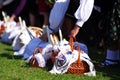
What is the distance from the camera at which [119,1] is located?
714cm

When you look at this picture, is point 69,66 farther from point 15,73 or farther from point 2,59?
point 2,59

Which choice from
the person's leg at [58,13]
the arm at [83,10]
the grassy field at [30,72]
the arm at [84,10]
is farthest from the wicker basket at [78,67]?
the person's leg at [58,13]

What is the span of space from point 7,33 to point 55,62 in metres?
3.85

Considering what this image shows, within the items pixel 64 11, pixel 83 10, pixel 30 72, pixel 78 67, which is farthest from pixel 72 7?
pixel 30 72

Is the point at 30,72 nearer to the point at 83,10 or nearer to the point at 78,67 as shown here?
the point at 78,67

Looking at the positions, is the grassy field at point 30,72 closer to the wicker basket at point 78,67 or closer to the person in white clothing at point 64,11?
the wicker basket at point 78,67

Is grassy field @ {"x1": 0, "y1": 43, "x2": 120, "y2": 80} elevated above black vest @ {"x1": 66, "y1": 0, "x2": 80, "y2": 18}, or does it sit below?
below

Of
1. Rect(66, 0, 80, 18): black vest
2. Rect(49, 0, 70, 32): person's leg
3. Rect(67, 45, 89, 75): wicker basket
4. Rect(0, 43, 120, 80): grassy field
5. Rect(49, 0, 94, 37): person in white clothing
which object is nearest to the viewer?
Rect(0, 43, 120, 80): grassy field

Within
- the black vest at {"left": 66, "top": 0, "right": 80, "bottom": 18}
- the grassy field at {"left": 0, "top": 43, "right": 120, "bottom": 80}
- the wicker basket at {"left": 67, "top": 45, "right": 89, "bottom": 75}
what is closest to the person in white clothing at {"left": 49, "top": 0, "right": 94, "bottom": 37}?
the black vest at {"left": 66, "top": 0, "right": 80, "bottom": 18}

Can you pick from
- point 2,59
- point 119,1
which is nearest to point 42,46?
point 2,59

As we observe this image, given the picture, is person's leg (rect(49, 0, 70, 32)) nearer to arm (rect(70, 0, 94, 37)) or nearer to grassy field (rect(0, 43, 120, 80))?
arm (rect(70, 0, 94, 37))

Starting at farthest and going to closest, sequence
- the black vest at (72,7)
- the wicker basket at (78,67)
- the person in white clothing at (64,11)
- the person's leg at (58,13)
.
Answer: the person's leg at (58,13) < the black vest at (72,7) < the person in white clothing at (64,11) < the wicker basket at (78,67)

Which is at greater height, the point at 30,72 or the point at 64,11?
the point at 64,11

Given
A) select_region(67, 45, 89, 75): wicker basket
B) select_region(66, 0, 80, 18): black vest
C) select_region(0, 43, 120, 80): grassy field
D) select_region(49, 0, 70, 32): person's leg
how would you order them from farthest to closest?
select_region(49, 0, 70, 32): person's leg, select_region(66, 0, 80, 18): black vest, select_region(67, 45, 89, 75): wicker basket, select_region(0, 43, 120, 80): grassy field
